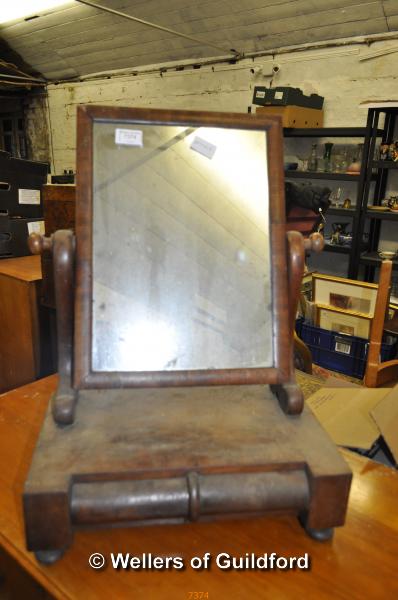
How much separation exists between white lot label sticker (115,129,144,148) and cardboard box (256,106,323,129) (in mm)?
2148

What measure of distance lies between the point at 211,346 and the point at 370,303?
6.41ft

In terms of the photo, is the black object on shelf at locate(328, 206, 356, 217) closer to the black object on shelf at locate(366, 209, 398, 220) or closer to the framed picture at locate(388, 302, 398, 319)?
the black object on shelf at locate(366, 209, 398, 220)

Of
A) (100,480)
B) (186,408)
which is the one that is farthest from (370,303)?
(100,480)

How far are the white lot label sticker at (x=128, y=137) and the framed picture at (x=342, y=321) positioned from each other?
2.01 m

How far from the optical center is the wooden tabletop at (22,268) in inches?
74.9

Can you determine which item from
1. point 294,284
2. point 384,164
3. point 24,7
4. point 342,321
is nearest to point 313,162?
point 384,164

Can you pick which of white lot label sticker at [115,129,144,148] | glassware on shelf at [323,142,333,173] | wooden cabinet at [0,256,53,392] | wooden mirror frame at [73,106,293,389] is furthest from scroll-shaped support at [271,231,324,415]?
glassware on shelf at [323,142,333,173]

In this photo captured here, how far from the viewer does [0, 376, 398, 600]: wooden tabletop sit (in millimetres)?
594

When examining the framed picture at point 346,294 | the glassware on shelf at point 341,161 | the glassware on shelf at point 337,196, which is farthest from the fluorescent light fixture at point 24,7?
the framed picture at point 346,294

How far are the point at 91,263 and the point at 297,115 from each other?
2531 mm

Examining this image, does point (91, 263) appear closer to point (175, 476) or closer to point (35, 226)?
point (175, 476)

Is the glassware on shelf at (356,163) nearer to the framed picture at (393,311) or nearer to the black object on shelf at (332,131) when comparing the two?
the black object on shelf at (332,131)

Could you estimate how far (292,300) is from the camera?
769mm

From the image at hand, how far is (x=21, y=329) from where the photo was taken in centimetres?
193
